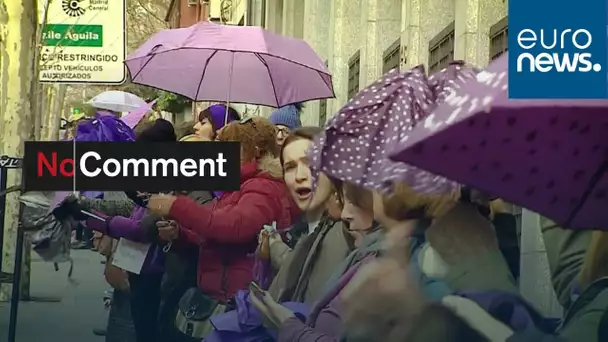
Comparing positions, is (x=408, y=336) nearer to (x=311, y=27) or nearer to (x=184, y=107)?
(x=311, y=27)

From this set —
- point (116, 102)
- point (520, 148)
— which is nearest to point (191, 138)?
point (520, 148)

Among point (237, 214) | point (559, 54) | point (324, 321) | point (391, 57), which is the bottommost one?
point (324, 321)

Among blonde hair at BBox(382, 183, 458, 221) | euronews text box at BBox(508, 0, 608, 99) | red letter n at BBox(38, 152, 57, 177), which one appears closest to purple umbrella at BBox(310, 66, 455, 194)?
blonde hair at BBox(382, 183, 458, 221)

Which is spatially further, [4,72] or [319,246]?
[4,72]

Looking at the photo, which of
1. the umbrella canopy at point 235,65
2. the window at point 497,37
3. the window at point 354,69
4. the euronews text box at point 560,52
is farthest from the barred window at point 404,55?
the euronews text box at point 560,52

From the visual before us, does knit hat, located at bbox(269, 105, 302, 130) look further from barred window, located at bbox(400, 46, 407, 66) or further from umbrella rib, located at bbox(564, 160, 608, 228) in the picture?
barred window, located at bbox(400, 46, 407, 66)

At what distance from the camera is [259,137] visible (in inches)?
219

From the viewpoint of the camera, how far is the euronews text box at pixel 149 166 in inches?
213

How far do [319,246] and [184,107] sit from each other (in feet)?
34.9

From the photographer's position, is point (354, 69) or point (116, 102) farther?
point (116, 102)

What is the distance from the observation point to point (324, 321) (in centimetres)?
528

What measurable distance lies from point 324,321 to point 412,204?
2.35 feet

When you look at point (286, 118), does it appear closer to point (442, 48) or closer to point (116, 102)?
point (442, 48)

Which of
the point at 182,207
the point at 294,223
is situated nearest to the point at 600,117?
the point at 294,223
